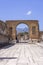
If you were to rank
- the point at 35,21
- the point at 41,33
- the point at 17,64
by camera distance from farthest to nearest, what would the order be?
the point at 41,33 → the point at 35,21 → the point at 17,64

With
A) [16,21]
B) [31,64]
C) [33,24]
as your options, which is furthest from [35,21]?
[31,64]

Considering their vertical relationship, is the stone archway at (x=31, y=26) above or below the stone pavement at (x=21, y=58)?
above

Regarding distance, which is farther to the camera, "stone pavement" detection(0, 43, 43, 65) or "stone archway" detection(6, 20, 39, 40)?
"stone archway" detection(6, 20, 39, 40)

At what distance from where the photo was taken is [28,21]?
60250 mm

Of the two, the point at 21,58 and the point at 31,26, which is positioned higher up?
the point at 31,26

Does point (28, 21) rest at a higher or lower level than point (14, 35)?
higher

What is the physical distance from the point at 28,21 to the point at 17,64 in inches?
2025

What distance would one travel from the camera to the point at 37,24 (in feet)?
198

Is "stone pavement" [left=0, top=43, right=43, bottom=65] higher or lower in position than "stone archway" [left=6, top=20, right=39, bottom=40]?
lower

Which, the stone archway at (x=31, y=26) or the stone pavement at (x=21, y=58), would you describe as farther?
the stone archway at (x=31, y=26)

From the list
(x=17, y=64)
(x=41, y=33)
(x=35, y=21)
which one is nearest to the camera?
(x=17, y=64)

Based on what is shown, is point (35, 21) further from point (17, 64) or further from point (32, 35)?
point (17, 64)

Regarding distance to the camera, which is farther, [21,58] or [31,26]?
[31,26]

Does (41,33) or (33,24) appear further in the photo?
(41,33)
